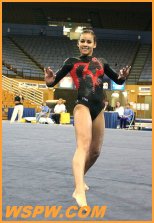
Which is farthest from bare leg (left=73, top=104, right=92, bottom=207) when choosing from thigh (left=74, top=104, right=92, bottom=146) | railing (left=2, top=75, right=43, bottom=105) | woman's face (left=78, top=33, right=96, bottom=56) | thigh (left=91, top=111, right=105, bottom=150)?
railing (left=2, top=75, right=43, bottom=105)

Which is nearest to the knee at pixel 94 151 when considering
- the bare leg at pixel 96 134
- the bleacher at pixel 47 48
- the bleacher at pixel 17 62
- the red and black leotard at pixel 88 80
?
the bare leg at pixel 96 134

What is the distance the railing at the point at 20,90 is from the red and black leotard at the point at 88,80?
17.7m

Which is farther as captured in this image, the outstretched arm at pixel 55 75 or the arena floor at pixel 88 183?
the outstretched arm at pixel 55 75

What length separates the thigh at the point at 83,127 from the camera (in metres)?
2.31

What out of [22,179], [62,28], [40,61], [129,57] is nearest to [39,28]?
[62,28]

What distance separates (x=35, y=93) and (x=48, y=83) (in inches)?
758

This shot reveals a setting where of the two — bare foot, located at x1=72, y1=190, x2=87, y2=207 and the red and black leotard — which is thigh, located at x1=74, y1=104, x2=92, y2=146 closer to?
the red and black leotard

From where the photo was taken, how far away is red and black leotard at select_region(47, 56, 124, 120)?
8.02 feet

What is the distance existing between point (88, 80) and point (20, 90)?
59.9 ft

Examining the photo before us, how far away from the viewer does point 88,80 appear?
2471mm

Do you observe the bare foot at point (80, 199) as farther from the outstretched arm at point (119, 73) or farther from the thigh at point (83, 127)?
the outstretched arm at point (119, 73)

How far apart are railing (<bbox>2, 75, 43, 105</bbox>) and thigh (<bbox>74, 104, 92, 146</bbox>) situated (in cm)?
1794

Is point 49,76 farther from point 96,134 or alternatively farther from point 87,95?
point 96,134

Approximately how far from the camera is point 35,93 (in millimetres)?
21703
